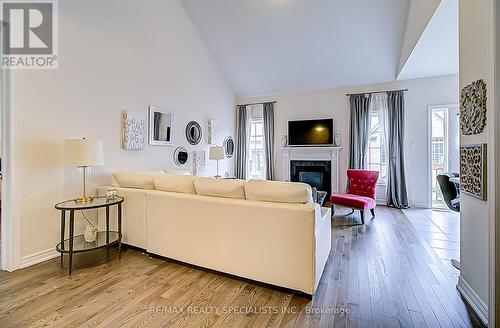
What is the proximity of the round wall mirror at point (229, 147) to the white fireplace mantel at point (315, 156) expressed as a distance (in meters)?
1.55

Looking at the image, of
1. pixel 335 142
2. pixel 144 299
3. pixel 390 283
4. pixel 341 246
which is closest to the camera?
pixel 144 299

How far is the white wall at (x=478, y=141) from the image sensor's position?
1.75 m

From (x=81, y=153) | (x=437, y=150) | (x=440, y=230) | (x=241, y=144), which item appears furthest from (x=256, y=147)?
(x=81, y=153)

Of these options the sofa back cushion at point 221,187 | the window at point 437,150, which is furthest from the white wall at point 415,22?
the sofa back cushion at point 221,187

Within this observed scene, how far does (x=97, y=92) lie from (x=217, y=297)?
3.18m

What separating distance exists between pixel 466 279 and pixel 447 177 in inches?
65.3

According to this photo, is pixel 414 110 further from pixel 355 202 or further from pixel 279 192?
pixel 279 192

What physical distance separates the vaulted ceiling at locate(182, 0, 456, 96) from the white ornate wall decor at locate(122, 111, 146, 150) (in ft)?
9.35

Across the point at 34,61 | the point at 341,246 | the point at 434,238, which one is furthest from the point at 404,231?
the point at 34,61

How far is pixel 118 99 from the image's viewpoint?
391 cm


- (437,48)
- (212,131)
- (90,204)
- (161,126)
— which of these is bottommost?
(90,204)

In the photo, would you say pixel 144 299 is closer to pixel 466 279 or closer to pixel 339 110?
pixel 466 279

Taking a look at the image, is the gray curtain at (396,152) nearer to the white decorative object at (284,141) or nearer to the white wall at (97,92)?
the white decorative object at (284,141)

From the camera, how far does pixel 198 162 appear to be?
596cm
